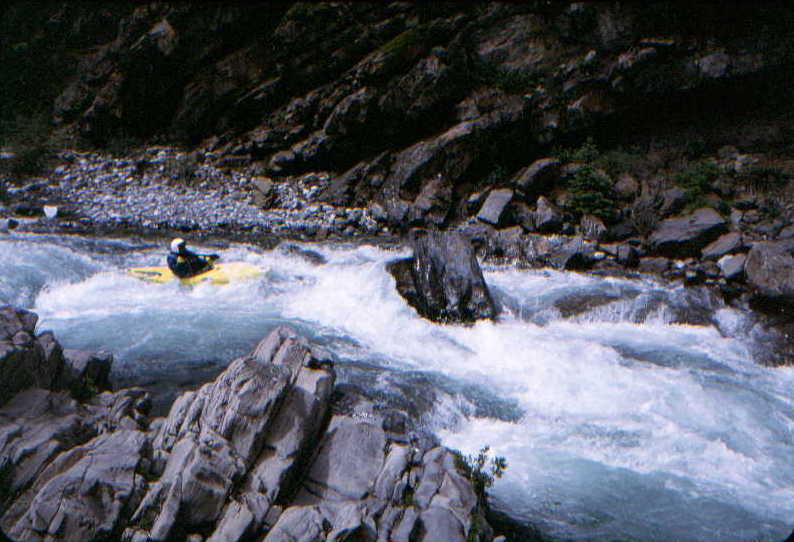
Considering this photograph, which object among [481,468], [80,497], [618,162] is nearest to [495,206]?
[618,162]

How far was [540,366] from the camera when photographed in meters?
6.44

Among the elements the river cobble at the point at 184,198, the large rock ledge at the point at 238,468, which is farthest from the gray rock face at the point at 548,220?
the large rock ledge at the point at 238,468

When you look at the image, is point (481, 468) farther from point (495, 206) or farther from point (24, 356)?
point (495, 206)

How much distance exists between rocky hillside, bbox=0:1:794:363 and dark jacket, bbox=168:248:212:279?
3.82m

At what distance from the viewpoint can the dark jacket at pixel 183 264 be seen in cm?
873

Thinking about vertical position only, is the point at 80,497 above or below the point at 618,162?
above

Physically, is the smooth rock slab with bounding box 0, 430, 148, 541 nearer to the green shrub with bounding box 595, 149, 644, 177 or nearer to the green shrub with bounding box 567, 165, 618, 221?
the green shrub with bounding box 567, 165, 618, 221

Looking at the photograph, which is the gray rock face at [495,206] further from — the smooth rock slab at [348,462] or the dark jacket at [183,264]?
the smooth rock slab at [348,462]

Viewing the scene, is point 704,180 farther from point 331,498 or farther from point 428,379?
point 331,498

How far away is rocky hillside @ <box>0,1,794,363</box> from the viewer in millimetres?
11469

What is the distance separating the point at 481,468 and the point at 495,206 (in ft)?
26.5

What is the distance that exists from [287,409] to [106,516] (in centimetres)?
131

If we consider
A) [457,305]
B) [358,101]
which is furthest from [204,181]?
[457,305]

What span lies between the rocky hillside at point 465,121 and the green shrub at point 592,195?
4cm
